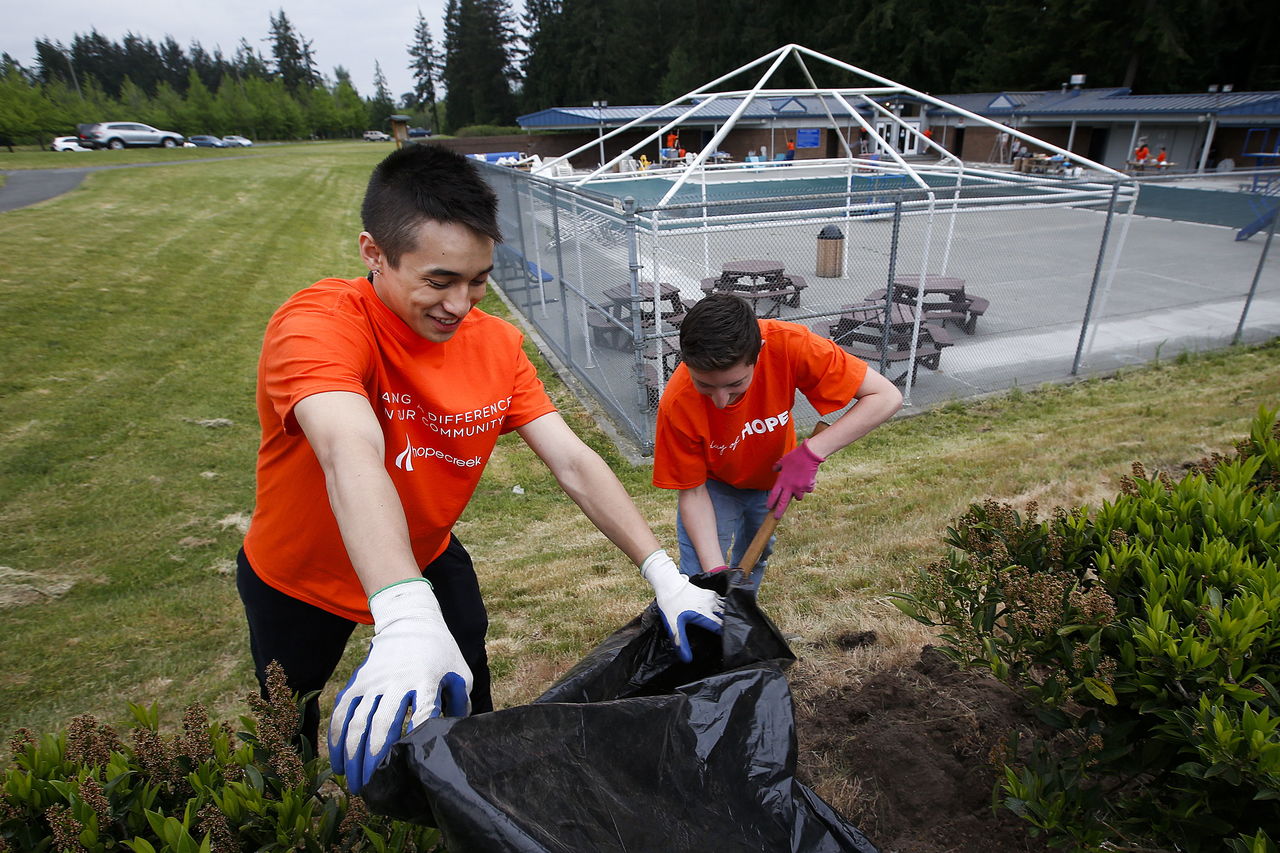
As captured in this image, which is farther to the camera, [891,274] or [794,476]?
[891,274]

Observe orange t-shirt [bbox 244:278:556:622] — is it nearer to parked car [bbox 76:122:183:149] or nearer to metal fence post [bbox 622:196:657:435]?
metal fence post [bbox 622:196:657:435]

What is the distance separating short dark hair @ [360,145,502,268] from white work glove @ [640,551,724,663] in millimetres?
970

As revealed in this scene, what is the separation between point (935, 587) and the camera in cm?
181

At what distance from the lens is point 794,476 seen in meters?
2.84

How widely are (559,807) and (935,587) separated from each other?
1.11 meters

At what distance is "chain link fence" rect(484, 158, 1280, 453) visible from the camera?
6891mm

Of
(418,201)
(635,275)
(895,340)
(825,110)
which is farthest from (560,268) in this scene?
(825,110)

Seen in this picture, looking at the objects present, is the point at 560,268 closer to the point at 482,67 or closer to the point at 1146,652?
the point at 1146,652

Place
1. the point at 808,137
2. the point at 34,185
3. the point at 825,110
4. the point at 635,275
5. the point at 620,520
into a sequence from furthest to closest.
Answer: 1. the point at 808,137
2. the point at 34,185
3. the point at 825,110
4. the point at 635,275
5. the point at 620,520

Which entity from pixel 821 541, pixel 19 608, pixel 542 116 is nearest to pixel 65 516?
pixel 19 608

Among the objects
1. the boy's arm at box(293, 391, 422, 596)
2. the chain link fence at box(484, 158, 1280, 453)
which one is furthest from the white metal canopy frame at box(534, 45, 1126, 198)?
the boy's arm at box(293, 391, 422, 596)

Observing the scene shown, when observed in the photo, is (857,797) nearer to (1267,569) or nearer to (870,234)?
(1267,569)

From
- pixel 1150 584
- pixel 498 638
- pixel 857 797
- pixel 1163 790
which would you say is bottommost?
pixel 498 638

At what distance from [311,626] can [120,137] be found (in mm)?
55082
